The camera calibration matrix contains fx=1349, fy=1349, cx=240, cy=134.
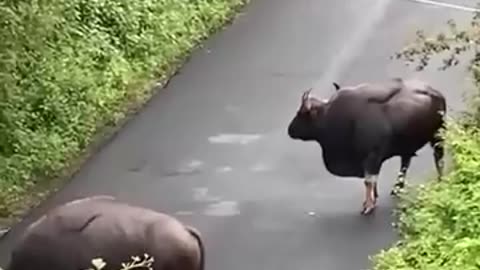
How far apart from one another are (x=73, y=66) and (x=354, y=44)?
3.28m

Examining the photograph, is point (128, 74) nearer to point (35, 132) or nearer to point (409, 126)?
point (35, 132)

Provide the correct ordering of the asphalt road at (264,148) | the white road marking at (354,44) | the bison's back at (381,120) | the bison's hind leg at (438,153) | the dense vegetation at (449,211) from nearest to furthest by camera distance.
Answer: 1. the dense vegetation at (449,211)
2. the asphalt road at (264,148)
3. the bison's hind leg at (438,153)
4. the bison's back at (381,120)
5. the white road marking at (354,44)

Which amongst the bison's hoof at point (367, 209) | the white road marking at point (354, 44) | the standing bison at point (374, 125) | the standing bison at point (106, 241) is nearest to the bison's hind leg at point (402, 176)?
the standing bison at point (374, 125)

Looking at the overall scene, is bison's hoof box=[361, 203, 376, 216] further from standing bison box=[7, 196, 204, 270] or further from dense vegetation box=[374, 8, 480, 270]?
standing bison box=[7, 196, 204, 270]

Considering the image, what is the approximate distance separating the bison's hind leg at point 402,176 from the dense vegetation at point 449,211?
48 cm

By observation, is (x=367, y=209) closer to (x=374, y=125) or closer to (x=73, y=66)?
(x=374, y=125)

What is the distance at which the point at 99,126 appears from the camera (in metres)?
13.2

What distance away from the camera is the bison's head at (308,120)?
11336 mm

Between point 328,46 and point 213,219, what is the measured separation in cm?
459

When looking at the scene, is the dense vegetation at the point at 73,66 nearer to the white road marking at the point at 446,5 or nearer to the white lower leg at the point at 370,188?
the white road marking at the point at 446,5

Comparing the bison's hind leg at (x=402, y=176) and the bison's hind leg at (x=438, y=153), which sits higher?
the bison's hind leg at (x=438, y=153)

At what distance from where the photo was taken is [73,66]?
548 inches

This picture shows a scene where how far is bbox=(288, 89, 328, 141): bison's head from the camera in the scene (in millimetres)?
11336

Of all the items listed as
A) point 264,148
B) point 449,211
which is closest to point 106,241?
point 449,211
